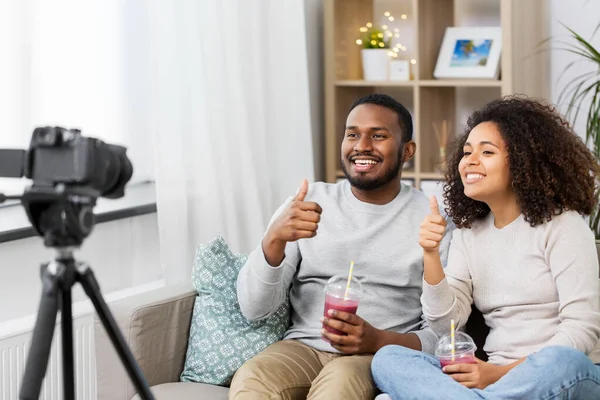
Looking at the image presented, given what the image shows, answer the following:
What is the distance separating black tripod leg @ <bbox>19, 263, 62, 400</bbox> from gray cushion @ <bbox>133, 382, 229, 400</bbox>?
2.89ft

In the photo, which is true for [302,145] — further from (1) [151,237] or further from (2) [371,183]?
(2) [371,183]

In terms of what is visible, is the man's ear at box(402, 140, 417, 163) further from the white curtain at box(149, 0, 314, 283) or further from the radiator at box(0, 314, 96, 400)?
the radiator at box(0, 314, 96, 400)

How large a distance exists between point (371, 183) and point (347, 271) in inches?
9.3

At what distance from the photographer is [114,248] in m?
3.02

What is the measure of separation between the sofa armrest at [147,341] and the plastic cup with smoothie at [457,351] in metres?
0.72

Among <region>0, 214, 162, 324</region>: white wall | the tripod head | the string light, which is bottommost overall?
<region>0, 214, 162, 324</region>: white wall

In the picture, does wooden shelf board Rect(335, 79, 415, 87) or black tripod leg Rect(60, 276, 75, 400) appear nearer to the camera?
black tripod leg Rect(60, 276, 75, 400)

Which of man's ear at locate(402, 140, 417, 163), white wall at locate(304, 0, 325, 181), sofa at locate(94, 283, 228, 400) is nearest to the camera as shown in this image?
sofa at locate(94, 283, 228, 400)

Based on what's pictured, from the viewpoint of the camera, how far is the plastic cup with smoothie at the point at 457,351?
2.13m

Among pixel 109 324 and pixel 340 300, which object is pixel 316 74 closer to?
pixel 340 300

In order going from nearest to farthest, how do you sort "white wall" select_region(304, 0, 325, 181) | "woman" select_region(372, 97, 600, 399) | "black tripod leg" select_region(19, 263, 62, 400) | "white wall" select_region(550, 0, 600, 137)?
"black tripod leg" select_region(19, 263, 62, 400) < "woman" select_region(372, 97, 600, 399) < "white wall" select_region(550, 0, 600, 137) < "white wall" select_region(304, 0, 325, 181)

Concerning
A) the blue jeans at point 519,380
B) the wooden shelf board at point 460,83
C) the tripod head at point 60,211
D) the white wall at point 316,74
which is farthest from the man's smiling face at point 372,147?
the white wall at point 316,74

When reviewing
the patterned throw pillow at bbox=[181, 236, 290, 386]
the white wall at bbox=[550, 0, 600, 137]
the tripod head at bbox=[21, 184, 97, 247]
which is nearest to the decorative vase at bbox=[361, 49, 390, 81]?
the white wall at bbox=[550, 0, 600, 137]

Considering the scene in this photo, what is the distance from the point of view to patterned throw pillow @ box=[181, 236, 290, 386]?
2455 mm
